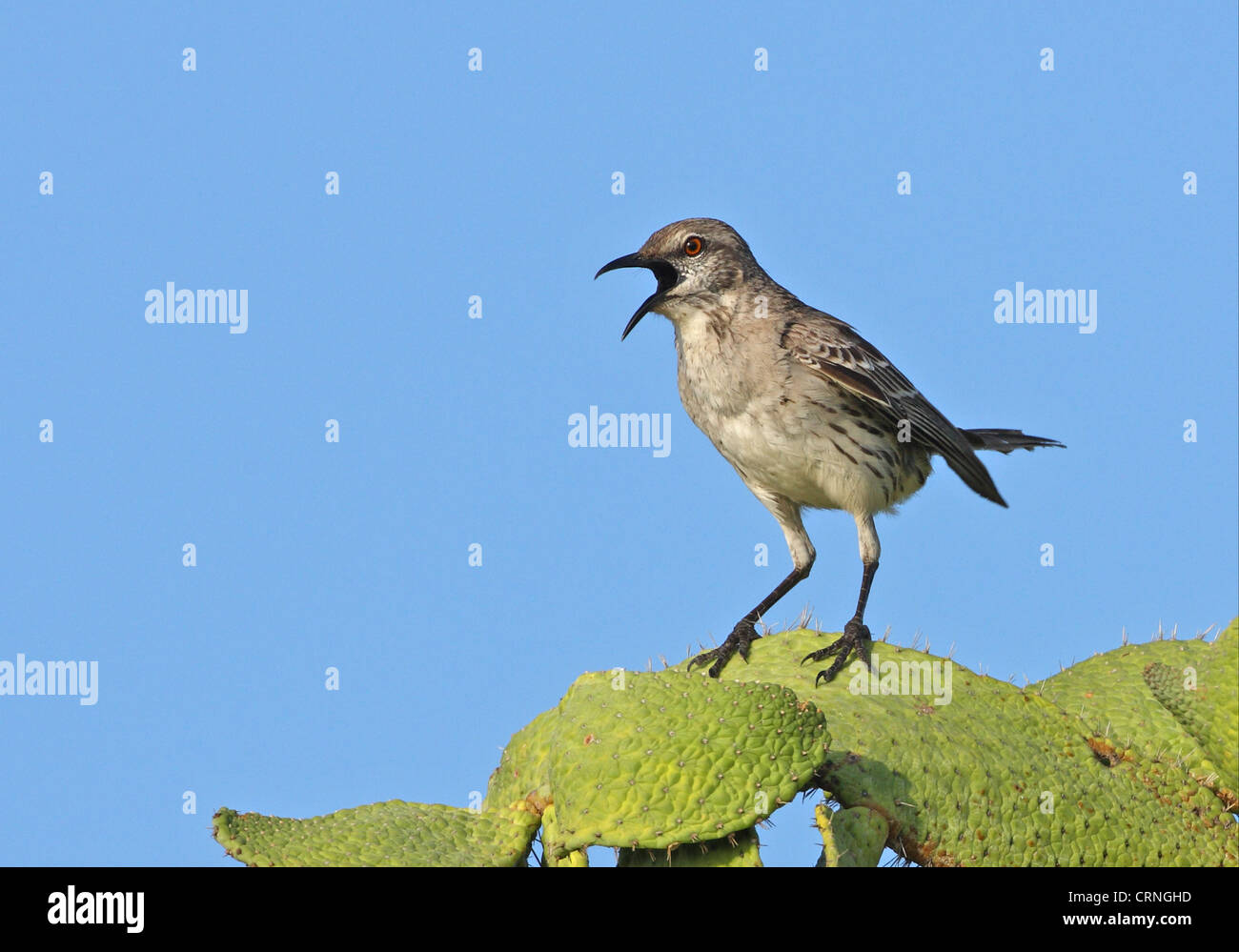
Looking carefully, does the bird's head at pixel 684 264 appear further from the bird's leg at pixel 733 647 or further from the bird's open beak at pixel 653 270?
the bird's leg at pixel 733 647

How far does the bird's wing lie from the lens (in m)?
7.93

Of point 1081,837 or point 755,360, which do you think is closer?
point 1081,837

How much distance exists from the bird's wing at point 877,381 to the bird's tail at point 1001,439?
1.94 ft

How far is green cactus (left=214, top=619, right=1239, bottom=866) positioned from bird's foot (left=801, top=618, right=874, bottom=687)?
8cm

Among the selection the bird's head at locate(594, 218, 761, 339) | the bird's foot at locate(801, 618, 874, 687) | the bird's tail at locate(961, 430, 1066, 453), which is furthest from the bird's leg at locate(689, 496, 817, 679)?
the bird's tail at locate(961, 430, 1066, 453)

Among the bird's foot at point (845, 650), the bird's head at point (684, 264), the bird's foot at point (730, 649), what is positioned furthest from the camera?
the bird's head at point (684, 264)

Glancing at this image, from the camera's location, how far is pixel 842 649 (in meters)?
6.72

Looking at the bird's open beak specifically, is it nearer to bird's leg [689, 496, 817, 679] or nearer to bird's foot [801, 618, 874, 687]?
bird's leg [689, 496, 817, 679]

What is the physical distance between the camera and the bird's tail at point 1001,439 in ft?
30.9

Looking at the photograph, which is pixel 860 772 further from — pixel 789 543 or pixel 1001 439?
pixel 1001 439

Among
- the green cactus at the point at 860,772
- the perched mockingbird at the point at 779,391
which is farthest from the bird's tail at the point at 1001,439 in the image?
Result: the green cactus at the point at 860,772
